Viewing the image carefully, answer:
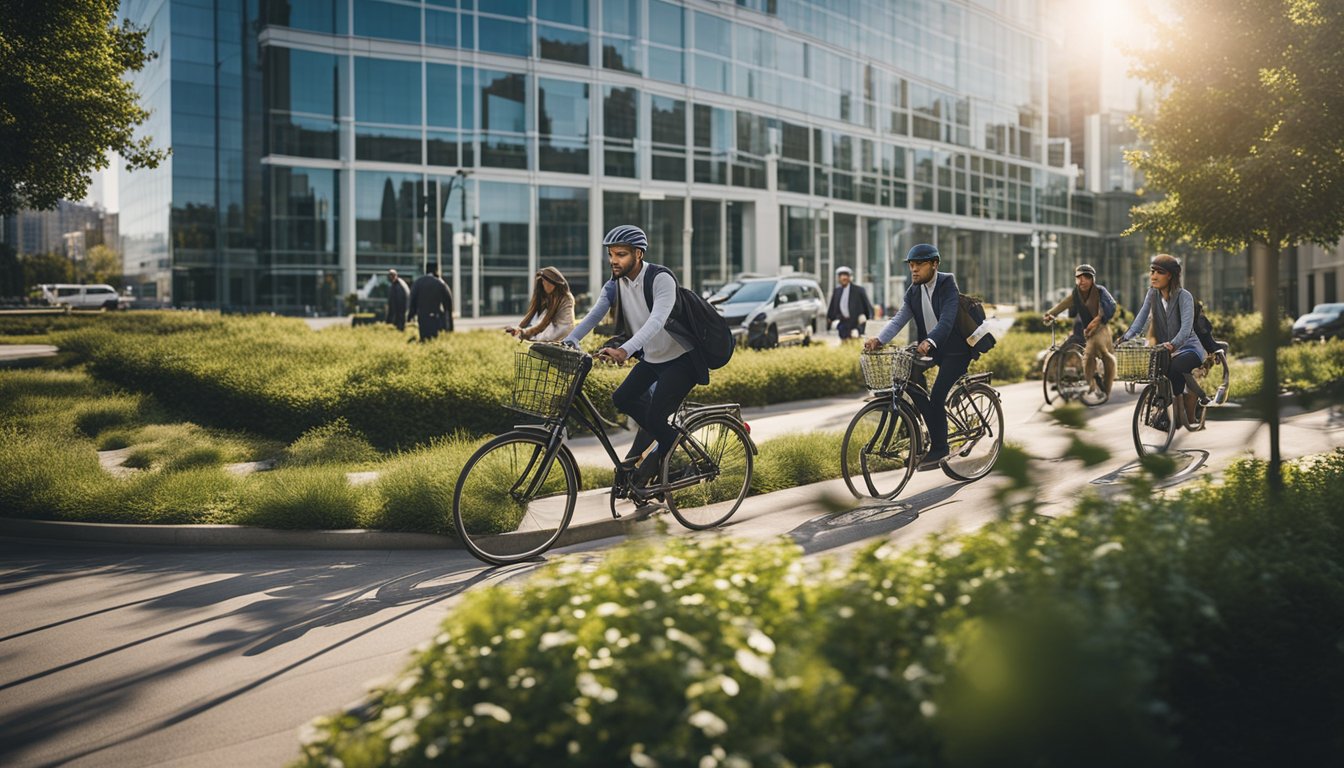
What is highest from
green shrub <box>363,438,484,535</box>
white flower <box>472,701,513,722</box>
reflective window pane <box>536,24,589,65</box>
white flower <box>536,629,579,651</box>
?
reflective window pane <box>536,24,589,65</box>

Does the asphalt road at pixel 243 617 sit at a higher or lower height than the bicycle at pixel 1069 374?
lower

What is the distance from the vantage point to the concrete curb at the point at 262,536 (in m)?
7.28

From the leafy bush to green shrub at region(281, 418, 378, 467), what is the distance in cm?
785

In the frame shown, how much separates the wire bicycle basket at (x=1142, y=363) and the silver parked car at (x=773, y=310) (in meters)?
16.2

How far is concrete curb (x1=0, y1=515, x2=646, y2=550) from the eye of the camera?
23.9ft

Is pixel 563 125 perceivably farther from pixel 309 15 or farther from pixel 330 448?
pixel 330 448

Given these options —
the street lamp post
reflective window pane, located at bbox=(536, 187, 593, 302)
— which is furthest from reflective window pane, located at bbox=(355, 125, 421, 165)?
reflective window pane, located at bbox=(536, 187, 593, 302)

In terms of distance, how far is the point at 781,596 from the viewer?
2.52 meters

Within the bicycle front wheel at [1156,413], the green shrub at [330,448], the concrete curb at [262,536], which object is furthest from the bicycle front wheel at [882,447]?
the green shrub at [330,448]

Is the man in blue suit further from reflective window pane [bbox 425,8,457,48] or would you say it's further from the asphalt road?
reflective window pane [bbox 425,8,457,48]

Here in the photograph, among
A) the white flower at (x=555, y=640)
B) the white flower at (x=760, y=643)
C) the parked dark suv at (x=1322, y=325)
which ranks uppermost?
the parked dark suv at (x=1322, y=325)

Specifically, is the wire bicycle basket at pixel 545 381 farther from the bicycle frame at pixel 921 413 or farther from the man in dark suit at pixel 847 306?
the man in dark suit at pixel 847 306

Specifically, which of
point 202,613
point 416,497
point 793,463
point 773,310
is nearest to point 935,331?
point 793,463

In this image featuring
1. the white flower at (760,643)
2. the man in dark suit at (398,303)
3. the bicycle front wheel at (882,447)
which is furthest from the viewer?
the man in dark suit at (398,303)
